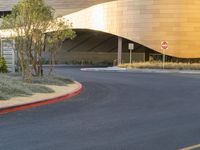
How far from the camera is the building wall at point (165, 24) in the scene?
52.1m

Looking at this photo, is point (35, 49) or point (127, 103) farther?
point (35, 49)

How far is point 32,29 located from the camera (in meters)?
25.5

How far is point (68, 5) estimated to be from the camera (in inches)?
2830

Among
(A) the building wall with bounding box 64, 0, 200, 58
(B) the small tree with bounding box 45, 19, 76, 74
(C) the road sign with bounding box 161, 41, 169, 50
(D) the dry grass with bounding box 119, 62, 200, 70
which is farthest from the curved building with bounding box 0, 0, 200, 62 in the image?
(B) the small tree with bounding box 45, 19, 76, 74

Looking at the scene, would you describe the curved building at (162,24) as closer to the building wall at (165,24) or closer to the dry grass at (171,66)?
the building wall at (165,24)

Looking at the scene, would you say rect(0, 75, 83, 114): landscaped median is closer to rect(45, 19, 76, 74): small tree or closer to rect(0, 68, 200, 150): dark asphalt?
rect(0, 68, 200, 150): dark asphalt

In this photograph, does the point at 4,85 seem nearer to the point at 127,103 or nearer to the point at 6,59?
the point at 127,103

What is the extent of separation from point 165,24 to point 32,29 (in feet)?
95.0

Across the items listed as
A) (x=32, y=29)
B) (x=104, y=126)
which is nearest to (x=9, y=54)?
(x=32, y=29)

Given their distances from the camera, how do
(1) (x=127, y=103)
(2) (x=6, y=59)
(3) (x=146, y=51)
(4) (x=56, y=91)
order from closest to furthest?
(1) (x=127, y=103) → (4) (x=56, y=91) → (2) (x=6, y=59) → (3) (x=146, y=51)

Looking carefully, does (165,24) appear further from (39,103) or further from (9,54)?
(39,103)

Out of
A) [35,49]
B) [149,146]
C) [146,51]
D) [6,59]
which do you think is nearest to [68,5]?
[146,51]

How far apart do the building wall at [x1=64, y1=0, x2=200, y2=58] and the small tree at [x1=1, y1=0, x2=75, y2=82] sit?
26508mm

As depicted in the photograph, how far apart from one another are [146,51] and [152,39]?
1159cm
